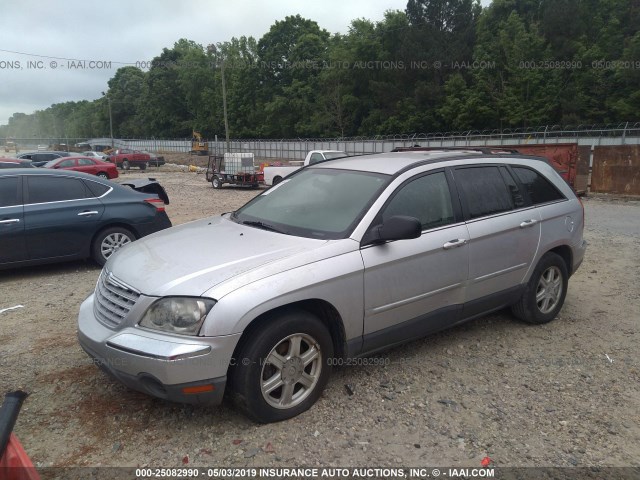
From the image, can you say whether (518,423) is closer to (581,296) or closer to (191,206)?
(581,296)

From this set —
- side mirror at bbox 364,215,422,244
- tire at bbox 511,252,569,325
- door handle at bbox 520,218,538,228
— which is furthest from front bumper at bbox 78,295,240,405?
tire at bbox 511,252,569,325

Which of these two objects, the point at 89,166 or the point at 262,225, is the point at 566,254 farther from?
the point at 89,166

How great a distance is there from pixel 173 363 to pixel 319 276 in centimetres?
102

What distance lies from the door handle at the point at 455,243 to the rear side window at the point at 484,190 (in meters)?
0.30

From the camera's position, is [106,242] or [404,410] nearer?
[404,410]

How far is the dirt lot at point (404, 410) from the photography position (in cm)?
302

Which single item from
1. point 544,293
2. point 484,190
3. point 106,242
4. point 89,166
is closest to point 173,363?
point 484,190

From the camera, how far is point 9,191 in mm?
6680

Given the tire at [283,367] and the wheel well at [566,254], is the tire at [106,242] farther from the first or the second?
the wheel well at [566,254]

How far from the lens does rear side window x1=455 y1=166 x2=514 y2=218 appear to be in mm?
4352

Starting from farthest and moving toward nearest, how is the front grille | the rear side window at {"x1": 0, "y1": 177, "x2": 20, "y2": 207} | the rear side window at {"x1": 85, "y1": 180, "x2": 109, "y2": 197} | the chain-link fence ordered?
1. the chain-link fence
2. the rear side window at {"x1": 85, "y1": 180, "x2": 109, "y2": 197}
3. the rear side window at {"x1": 0, "y1": 177, "x2": 20, "y2": 207}
4. the front grille

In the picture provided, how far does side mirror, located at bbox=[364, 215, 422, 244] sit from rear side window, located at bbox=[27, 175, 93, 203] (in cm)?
514

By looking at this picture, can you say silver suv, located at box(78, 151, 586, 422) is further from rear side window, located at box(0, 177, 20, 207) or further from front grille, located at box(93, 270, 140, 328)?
rear side window, located at box(0, 177, 20, 207)

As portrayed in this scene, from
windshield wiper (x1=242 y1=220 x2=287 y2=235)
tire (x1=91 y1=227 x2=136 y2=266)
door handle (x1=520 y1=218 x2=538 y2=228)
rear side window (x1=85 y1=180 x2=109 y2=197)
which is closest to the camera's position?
windshield wiper (x1=242 y1=220 x2=287 y2=235)
